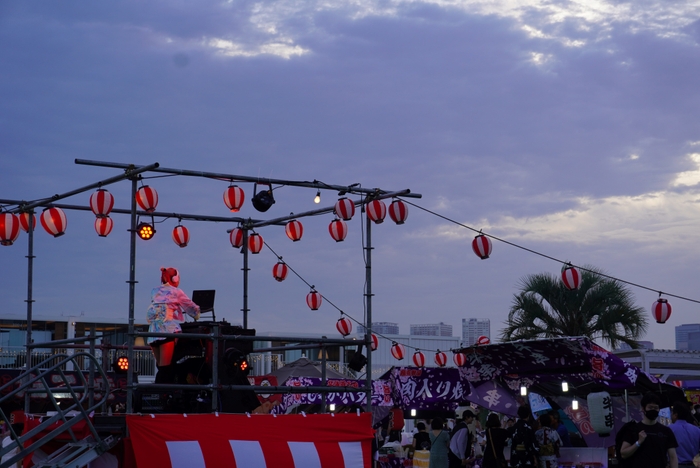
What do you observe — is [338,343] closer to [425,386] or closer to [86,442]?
[86,442]

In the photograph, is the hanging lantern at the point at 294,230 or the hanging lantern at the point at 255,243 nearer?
the hanging lantern at the point at 294,230

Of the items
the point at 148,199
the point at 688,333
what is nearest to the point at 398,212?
the point at 148,199

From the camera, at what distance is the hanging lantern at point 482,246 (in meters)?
14.1

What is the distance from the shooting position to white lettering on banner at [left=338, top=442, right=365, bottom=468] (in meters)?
9.92

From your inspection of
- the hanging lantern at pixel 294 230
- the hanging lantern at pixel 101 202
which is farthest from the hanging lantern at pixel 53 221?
the hanging lantern at pixel 294 230

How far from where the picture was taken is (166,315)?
1024 cm

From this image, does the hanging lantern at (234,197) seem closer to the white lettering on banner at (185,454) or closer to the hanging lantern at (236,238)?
the hanging lantern at (236,238)

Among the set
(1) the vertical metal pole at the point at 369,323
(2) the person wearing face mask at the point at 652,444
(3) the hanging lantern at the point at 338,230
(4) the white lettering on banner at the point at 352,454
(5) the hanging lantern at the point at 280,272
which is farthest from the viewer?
(5) the hanging lantern at the point at 280,272

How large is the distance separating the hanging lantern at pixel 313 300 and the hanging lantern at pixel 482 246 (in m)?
4.31

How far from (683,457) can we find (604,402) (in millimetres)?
Answer: 3251

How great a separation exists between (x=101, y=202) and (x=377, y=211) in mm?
4027

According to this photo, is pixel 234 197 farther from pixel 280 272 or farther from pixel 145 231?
pixel 280 272

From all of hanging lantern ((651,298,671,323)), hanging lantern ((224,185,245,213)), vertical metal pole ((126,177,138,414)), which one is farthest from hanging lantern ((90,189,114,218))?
hanging lantern ((651,298,671,323))

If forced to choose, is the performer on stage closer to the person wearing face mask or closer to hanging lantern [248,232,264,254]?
hanging lantern [248,232,264,254]
